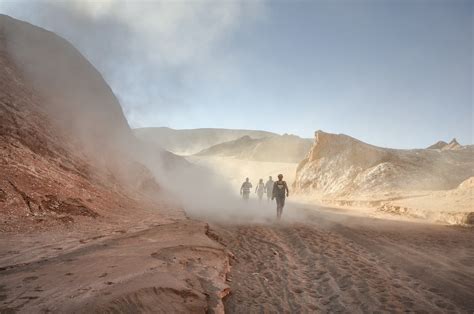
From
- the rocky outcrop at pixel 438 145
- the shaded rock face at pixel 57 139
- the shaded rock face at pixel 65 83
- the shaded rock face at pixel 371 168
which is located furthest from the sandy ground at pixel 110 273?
the rocky outcrop at pixel 438 145

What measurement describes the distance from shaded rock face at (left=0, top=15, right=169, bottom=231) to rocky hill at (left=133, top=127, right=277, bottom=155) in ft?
372

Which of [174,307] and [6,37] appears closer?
[174,307]

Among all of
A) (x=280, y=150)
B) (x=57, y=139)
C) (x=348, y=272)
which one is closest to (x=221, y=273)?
(x=348, y=272)

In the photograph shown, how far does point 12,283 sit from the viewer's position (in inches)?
146

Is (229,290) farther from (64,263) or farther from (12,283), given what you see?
(12,283)

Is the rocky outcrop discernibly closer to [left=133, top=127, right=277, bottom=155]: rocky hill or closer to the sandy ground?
the sandy ground

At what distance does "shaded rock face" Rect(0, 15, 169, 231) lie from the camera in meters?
8.76

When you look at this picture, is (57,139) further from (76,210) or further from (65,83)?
(65,83)

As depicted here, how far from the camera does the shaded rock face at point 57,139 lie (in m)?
8.76

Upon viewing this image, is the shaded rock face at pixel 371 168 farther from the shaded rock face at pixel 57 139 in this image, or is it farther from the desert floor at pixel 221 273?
the desert floor at pixel 221 273

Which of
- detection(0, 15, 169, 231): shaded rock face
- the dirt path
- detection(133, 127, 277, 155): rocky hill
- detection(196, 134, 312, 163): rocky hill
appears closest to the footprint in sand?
the dirt path

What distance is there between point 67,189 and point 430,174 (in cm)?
2622

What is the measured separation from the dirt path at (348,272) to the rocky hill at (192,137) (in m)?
126

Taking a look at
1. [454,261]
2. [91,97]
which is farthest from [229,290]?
[91,97]
